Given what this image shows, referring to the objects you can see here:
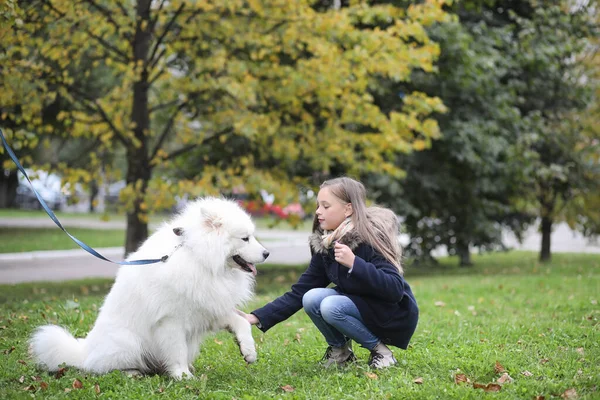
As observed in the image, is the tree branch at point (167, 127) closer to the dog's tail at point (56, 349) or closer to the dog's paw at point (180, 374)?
the dog's tail at point (56, 349)

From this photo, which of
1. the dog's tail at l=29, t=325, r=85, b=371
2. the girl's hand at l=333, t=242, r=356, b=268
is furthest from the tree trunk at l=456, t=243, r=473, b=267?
the dog's tail at l=29, t=325, r=85, b=371

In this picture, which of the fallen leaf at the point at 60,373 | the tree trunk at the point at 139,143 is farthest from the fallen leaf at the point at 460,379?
the tree trunk at the point at 139,143

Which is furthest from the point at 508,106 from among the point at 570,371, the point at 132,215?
the point at 570,371

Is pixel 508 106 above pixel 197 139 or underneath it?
above

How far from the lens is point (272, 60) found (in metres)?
11.5

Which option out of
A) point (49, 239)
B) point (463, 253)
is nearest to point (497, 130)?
point (463, 253)

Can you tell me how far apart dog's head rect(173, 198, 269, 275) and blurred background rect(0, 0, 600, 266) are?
4405 millimetres

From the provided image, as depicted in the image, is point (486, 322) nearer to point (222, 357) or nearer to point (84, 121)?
point (222, 357)

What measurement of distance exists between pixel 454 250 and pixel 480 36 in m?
5.07

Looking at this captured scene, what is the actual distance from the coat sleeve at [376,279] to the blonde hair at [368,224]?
74 mm

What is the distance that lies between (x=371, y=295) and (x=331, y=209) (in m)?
0.67

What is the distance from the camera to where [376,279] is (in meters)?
4.48

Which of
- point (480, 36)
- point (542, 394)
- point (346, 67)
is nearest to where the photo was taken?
point (542, 394)

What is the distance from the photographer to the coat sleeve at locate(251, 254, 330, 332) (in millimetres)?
4914
